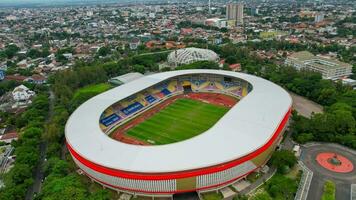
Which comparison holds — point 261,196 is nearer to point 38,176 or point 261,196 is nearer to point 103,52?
point 38,176

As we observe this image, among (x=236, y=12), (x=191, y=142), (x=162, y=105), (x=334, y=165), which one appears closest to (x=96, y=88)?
(x=162, y=105)

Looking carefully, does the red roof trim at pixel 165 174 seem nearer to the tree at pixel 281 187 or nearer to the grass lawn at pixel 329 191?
the tree at pixel 281 187

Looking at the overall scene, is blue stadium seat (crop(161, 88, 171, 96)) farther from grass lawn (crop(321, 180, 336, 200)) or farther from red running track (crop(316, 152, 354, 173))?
grass lawn (crop(321, 180, 336, 200))

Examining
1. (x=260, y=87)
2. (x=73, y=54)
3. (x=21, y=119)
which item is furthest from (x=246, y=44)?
(x=21, y=119)

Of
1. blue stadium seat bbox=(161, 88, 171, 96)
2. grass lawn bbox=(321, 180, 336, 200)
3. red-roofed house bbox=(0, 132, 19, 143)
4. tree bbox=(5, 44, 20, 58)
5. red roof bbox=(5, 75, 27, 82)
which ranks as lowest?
red-roofed house bbox=(0, 132, 19, 143)

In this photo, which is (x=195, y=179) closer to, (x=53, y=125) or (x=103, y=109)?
(x=103, y=109)

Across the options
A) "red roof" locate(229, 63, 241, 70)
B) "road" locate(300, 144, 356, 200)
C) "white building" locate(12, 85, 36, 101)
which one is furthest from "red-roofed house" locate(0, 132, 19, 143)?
"red roof" locate(229, 63, 241, 70)
